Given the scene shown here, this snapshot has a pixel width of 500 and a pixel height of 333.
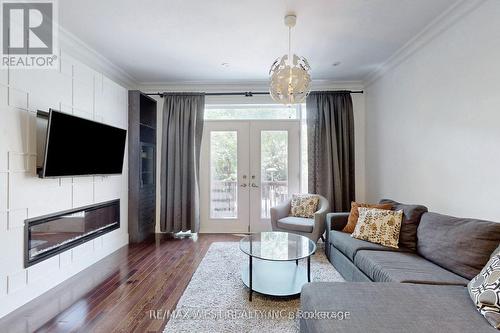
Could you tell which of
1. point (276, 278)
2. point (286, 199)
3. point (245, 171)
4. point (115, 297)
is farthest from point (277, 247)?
point (245, 171)

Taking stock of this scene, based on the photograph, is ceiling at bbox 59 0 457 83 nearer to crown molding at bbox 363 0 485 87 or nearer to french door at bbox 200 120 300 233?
crown molding at bbox 363 0 485 87

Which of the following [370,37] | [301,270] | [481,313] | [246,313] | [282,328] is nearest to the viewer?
[481,313]

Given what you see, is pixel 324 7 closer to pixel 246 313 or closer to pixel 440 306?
pixel 440 306

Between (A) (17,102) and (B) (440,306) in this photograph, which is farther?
(A) (17,102)

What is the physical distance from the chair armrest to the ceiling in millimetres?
2203

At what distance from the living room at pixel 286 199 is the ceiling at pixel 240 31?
0.02 metres

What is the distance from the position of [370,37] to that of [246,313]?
328 cm

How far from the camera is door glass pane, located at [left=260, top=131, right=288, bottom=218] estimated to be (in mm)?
4504

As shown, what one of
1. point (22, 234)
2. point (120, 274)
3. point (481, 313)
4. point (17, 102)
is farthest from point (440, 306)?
point (17, 102)

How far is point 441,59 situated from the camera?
2590 mm

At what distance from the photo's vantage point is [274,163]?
4.51m

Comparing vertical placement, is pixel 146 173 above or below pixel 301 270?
above

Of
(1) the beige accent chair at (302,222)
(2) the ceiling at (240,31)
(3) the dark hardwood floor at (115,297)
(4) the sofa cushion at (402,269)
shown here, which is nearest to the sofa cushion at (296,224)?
(1) the beige accent chair at (302,222)

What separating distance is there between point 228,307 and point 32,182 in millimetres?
2210
